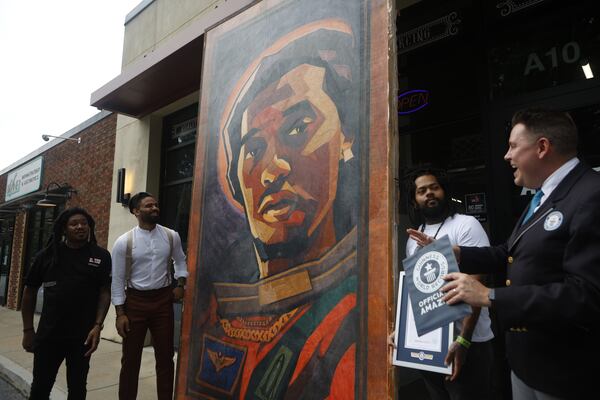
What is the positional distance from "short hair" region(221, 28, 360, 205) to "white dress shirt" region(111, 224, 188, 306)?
3.03 feet

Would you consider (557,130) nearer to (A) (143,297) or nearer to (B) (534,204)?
(B) (534,204)

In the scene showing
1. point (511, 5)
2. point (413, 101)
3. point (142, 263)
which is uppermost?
point (511, 5)

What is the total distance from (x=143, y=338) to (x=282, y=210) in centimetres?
171

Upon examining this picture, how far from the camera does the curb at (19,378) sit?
4.04 m

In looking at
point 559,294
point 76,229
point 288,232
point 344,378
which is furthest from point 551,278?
point 76,229

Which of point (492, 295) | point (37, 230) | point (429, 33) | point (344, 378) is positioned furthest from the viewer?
point (37, 230)

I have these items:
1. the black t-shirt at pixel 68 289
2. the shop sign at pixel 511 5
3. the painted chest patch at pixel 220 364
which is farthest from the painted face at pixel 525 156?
the black t-shirt at pixel 68 289

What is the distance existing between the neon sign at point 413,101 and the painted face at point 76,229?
3.22 meters

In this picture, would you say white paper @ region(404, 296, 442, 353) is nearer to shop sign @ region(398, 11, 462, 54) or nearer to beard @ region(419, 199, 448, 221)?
beard @ region(419, 199, 448, 221)

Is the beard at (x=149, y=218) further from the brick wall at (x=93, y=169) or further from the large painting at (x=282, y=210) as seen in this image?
the brick wall at (x=93, y=169)

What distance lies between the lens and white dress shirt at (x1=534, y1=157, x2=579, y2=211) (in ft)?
4.99

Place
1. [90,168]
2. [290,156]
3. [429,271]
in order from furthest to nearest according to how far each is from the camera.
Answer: [90,168]
[290,156]
[429,271]

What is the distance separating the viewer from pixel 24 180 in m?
12.6

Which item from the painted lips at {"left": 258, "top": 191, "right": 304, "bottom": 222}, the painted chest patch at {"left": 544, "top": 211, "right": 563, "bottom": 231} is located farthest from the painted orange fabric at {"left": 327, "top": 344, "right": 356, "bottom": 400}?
the painted chest patch at {"left": 544, "top": 211, "right": 563, "bottom": 231}
